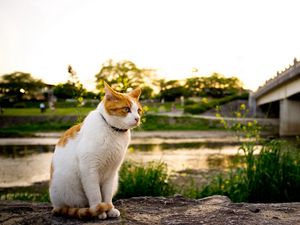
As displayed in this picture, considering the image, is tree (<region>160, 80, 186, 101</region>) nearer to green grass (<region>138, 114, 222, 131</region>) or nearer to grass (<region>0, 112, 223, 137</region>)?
green grass (<region>138, 114, 222, 131</region>)

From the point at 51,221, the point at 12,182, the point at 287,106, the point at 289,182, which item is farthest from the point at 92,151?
the point at 287,106

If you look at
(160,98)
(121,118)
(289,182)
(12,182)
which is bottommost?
(12,182)

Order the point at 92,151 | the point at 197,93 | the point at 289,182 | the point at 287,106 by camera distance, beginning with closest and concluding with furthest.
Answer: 1. the point at 92,151
2. the point at 289,182
3. the point at 287,106
4. the point at 197,93

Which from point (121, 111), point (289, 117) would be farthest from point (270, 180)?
point (289, 117)

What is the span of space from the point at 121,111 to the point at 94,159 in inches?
17.4

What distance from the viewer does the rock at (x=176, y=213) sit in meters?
2.86

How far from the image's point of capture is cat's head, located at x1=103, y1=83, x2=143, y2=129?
108 inches

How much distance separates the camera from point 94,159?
2.71m

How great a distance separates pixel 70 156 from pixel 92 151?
24 centimetres

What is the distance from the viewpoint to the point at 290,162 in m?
4.98

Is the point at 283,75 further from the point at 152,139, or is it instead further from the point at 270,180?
the point at 270,180

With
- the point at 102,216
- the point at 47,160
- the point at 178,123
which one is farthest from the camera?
the point at 178,123

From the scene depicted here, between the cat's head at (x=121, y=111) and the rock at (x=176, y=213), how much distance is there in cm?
82

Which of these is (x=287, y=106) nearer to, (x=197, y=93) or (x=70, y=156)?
(x=70, y=156)
